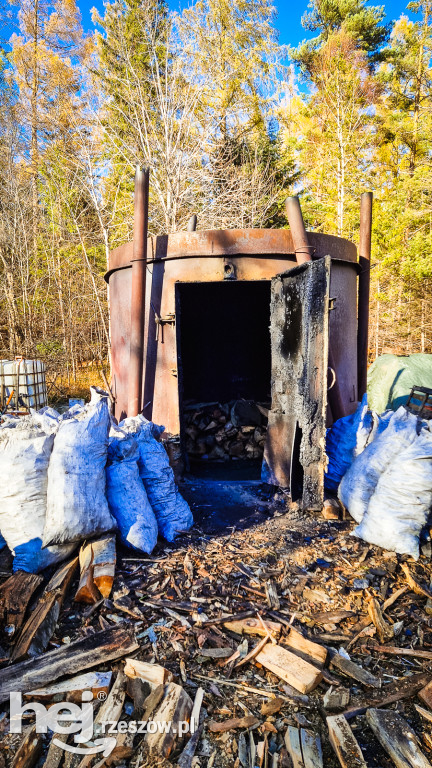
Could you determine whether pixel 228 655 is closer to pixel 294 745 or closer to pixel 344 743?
pixel 294 745

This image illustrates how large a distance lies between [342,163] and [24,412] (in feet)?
47.9

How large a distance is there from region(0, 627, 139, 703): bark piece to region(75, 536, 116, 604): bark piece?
1.05 ft

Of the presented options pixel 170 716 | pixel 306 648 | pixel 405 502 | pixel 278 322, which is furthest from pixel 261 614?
pixel 278 322

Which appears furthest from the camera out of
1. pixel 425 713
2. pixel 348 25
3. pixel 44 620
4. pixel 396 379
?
pixel 348 25

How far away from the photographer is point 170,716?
1910mm

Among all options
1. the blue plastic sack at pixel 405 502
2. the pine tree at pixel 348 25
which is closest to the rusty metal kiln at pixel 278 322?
the blue plastic sack at pixel 405 502

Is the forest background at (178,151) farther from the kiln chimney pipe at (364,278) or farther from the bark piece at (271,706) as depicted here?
the bark piece at (271,706)

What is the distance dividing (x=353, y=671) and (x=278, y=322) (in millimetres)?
3332

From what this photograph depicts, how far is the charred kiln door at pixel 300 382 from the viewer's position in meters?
3.98

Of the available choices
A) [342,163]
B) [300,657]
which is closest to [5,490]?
[300,657]

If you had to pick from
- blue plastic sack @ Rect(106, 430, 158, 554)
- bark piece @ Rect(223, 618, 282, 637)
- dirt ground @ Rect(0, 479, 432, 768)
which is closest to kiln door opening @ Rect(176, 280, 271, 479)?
blue plastic sack @ Rect(106, 430, 158, 554)

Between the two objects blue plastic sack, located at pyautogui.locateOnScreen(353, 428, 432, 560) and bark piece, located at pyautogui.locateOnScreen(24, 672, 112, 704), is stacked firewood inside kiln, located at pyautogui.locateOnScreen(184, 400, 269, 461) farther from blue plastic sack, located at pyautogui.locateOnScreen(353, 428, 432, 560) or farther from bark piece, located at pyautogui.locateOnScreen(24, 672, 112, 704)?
bark piece, located at pyautogui.locateOnScreen(24, 672, 112, 704)

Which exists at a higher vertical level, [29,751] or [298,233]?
[298,233]

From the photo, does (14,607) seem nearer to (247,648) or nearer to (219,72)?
(247,648)
